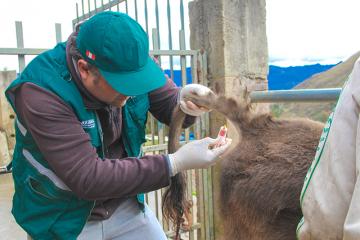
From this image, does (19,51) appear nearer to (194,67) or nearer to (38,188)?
(38,188)

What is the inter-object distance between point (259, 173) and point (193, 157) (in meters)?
0.29

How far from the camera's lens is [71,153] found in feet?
5.16

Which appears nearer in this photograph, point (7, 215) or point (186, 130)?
point (186, 130)

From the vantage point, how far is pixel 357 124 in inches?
36.2

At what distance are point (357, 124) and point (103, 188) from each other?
100 cm

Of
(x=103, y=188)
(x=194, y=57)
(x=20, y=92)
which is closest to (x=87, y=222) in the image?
(x=103, y=188)

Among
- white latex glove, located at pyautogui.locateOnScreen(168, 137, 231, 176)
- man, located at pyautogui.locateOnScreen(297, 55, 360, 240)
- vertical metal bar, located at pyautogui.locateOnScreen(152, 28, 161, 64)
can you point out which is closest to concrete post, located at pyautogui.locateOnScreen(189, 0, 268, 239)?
vertical metal bar, located at pyautogui.locateOnScreen(152, 28, 161, 64)

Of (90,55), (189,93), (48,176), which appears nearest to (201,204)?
(189,93)

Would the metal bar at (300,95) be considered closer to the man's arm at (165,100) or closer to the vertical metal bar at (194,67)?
the man's arm at (165,100)

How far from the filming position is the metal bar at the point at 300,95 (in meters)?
1.94

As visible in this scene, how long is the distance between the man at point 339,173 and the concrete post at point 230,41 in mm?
2449

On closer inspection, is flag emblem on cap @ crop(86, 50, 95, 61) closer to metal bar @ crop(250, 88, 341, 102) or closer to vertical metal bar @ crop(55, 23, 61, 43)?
metal bar @ crop(250, 88, 341, 102)

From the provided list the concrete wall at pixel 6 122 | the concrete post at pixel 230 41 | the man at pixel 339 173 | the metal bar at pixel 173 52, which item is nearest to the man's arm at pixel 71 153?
the man at pixel 339 173

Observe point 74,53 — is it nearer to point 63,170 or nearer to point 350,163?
point 63,170
